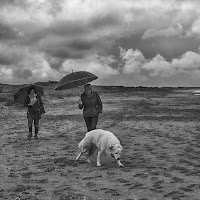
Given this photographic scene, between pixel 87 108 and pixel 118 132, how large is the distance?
539cm

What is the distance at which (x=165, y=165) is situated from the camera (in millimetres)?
8797

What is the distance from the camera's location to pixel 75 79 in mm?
10312

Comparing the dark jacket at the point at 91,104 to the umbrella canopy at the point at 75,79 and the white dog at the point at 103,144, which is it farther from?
the white dog at the point at 103,144

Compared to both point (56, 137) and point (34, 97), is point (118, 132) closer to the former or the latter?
point (56, 137)

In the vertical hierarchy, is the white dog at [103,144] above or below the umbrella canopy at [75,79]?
below

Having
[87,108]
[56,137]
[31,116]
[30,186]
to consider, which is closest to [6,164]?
[30,186]

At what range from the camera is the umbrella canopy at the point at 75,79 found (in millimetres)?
10344

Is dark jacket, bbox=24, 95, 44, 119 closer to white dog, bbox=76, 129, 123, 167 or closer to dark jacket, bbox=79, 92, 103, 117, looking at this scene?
dark jacket, bbox=79, 92, 103, 117

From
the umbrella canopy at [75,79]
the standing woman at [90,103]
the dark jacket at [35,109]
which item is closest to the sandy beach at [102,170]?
the dark jacket at [35,109]

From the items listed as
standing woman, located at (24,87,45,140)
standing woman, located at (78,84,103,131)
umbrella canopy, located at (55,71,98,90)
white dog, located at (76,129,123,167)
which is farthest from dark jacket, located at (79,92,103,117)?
standing woman, located at (24,87,45,140)

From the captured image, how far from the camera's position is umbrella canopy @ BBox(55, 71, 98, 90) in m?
10.3

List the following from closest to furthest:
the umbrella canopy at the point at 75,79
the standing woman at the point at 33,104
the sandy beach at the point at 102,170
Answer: the sandy beach at the point at 102,170, the umbrella canopy at the point at 75,79, the standing woman at the point at 33,104

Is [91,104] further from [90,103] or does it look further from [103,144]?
[103,144]

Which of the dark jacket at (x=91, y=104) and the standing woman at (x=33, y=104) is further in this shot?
the standing woman at (x=33, y=104)
